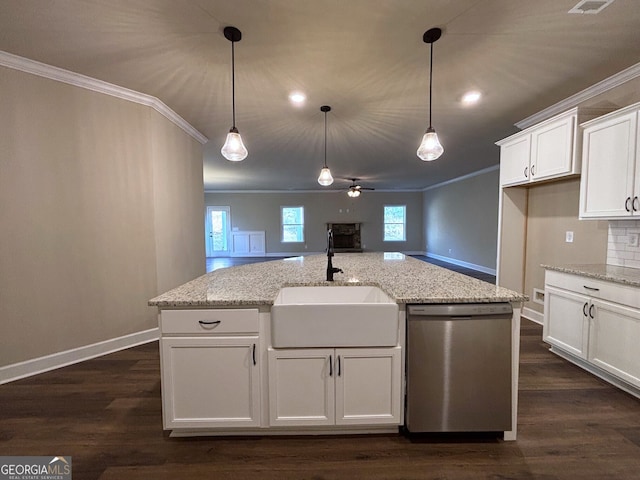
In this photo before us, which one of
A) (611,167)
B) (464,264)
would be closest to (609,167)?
(611,167)

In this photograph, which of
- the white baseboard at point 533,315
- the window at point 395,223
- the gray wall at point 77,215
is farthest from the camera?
the window at point 395,223

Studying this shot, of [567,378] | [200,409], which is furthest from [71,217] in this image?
[567,378]

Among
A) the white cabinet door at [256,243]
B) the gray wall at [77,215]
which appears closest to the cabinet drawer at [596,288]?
the gray wall at [77,215]

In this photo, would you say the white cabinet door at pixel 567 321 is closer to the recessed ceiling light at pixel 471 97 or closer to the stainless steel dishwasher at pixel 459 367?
the stainless steel dishwasher at pixel 459 367

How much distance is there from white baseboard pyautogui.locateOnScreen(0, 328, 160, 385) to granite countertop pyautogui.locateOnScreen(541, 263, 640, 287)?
11.5ft

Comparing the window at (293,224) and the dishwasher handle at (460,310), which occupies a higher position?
the window at (293,224)

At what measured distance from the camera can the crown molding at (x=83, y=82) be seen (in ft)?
7.06

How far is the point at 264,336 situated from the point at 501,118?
3691 mm

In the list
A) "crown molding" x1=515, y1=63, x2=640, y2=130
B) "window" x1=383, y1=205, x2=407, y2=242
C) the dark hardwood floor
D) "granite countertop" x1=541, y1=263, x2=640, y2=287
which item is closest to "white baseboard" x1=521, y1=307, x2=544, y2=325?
"granite countertop" x1=541, y1=263, x2=640, y2=287

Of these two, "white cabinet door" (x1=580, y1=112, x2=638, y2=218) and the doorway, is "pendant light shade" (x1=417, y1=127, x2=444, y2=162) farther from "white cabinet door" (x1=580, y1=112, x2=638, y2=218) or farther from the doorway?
the doorway

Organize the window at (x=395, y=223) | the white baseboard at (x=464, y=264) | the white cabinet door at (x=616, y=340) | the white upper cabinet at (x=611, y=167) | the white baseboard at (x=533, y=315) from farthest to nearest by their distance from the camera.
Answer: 1. the window at (x=395, y=223)
2. the white baseboard at (x=464, y=264)
3. the white baseboard at (x=533, y=315)
4. the white upper cabinet at (x=611, y=167)
5. the white cabinet door at (x=616, y=340)

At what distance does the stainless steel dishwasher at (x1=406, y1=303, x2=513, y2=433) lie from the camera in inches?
59.1

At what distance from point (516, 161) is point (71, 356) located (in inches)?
194

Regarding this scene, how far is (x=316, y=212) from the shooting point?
33.3 feet
